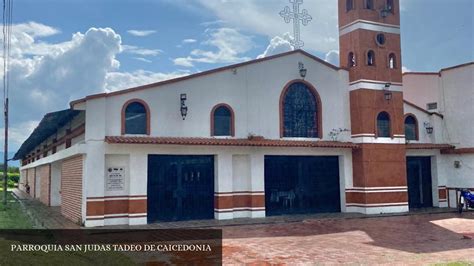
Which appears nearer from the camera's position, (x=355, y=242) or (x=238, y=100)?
(x=355, y=242)

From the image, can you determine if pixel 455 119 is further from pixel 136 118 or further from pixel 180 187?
pixel 136 118

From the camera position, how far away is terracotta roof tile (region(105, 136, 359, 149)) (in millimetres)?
15547

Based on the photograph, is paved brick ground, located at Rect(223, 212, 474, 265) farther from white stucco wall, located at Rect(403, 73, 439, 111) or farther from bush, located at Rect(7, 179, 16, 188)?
bush, located at Rect(7, 179, 16, 188)

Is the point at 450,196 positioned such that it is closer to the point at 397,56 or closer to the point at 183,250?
the point at 397,56

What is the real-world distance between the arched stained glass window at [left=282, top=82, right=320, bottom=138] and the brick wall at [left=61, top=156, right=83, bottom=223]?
870cm

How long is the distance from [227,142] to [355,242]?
656cm

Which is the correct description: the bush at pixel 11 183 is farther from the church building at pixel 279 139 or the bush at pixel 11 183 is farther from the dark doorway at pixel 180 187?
the dark doorway at pixel 180 187

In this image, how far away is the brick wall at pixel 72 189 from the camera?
16.6m

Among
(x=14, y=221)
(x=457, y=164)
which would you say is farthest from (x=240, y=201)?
(x=457, y=164)

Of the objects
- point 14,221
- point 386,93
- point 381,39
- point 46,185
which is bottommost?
point 14,221

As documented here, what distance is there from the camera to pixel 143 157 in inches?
648

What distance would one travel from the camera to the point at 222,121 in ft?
59.2

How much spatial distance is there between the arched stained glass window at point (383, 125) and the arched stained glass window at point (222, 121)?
23.8 feet

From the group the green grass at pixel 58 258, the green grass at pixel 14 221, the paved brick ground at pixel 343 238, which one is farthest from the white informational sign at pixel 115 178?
the green grass at pixel 58 258
